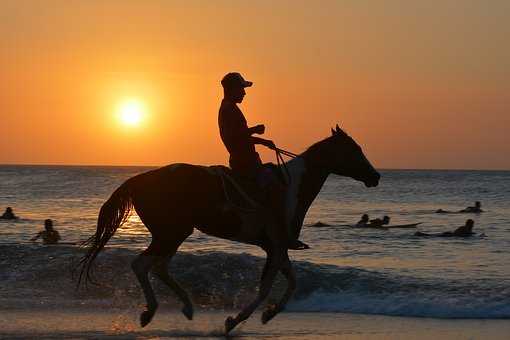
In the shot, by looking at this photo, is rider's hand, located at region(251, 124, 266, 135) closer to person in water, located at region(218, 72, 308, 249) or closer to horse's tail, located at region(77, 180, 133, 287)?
person in water, located at region(218, 72, 308, 249)

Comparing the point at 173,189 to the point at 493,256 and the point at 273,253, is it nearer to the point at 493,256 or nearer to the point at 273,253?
the point at 273,253

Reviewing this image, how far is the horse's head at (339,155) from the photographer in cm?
1186

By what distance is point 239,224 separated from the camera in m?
11.3

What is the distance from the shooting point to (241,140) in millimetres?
11188

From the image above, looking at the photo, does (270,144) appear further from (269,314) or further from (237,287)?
(237,287)

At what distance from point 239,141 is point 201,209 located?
0.95 metres

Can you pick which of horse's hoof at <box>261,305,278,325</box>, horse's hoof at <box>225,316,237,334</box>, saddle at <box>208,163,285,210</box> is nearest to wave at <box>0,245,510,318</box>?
horse's hoof at <box>225,316,237,334</box>

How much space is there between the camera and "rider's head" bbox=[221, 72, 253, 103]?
11281 millimetres

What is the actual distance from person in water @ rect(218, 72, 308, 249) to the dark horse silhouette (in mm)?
278

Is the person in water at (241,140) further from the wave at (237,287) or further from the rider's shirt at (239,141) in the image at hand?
the wave at (237,287)

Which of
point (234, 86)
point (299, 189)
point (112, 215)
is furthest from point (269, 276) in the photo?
point (234, 86)

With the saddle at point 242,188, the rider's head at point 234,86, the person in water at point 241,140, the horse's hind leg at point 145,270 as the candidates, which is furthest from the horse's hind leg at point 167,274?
the rider's head at point 234,86

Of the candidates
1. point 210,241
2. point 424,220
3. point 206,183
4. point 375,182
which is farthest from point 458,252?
point 424,220

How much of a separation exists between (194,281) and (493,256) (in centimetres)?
1067
